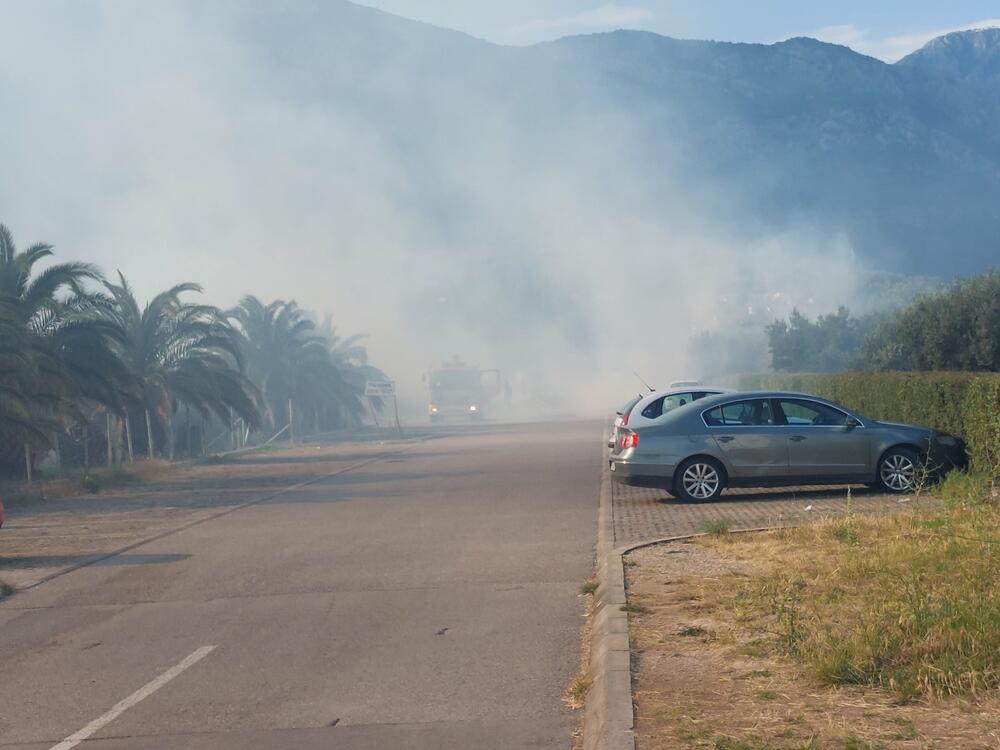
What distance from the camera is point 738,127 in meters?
148

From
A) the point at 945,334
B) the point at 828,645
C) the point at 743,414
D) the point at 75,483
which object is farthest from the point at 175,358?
the point at 828,645

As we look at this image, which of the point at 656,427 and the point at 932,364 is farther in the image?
the point at 932,364

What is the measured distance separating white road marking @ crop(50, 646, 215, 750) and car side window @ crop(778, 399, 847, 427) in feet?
34.4

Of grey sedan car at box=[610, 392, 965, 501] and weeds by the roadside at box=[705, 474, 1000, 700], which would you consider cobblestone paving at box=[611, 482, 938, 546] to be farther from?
weeds by the roadside at box=[705, 474, 1000, 700]

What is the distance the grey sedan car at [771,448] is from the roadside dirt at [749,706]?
8.43 meters

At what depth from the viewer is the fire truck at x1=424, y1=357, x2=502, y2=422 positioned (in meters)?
78.0

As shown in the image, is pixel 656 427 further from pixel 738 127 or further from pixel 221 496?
pixel 738 127

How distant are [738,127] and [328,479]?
128607 millimetres

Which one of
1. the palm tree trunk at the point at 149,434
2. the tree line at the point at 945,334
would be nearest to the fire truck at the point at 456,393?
the palm tree trunk at the point at 149,434

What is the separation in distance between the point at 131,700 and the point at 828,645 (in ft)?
13.8

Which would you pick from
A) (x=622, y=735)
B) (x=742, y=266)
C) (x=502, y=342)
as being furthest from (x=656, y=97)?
(x=622, y=735)

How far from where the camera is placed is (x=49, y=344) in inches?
1184

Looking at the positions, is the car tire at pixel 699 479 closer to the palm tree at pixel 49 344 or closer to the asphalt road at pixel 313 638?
the asphalt road at pixel 313 638

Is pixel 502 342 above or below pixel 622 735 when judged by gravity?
above
